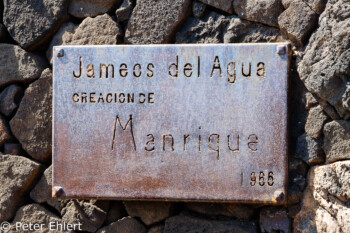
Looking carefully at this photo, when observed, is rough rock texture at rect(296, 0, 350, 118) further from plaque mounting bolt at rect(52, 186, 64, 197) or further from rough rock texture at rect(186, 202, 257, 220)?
plaque mounting bolt at rect(52, 186, 64, 197)

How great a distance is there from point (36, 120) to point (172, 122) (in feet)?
2.03

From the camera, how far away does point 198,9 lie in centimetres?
195

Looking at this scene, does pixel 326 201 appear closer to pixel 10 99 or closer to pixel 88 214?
pixel 88 214

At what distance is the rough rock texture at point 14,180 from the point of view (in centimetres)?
208

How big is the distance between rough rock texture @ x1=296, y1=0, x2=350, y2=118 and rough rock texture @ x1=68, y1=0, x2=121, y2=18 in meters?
0.83

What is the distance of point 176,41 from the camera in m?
1.97

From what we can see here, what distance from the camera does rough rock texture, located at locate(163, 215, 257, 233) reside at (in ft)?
6.09

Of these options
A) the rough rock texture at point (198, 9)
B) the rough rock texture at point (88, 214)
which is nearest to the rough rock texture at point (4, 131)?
the rough rock texture at point (88, 214)

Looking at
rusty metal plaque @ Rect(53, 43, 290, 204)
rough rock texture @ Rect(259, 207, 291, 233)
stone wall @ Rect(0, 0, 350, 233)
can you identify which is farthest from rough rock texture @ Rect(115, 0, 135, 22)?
rough rock texture @ Rect(259, 207, 291, 233)

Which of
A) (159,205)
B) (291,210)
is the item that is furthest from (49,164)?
(291,210)

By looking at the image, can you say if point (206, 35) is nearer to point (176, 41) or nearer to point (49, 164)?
point (176, 41)

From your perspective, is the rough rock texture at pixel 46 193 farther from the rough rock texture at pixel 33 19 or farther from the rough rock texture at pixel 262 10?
the rough rock texture at pixel 262 10

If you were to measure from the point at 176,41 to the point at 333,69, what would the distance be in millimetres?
621

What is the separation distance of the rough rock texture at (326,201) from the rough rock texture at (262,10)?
0.58m
